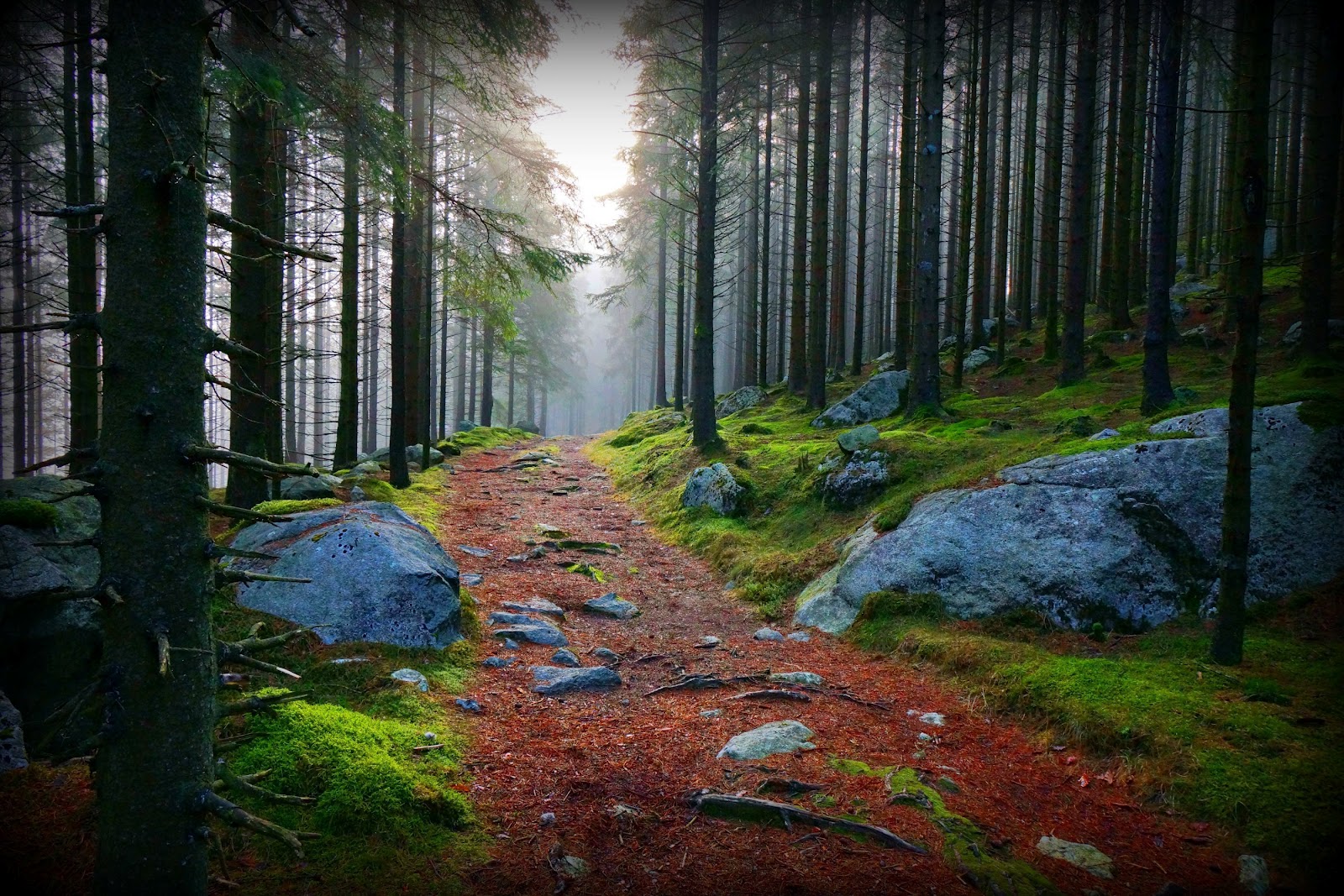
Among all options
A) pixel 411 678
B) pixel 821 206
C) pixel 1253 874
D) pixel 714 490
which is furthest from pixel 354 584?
pixel 821 206

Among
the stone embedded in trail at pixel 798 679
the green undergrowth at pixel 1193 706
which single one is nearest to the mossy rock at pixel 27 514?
the stone embedded in trail at pixel 798 679

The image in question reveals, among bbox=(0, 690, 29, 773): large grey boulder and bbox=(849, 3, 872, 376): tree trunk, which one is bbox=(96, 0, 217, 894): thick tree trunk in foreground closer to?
bbox=(0, 690, 29, 773): large grey boulder

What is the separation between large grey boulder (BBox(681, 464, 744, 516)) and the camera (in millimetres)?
11375

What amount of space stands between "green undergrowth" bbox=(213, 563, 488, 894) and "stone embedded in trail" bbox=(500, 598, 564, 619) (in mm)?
2414

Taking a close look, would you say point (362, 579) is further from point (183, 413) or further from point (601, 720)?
point (183, 413)

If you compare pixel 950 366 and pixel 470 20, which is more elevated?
pixel 470 20

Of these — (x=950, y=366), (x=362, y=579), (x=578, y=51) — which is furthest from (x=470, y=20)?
(x=950, y=366)

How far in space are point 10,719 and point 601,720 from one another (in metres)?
3.56

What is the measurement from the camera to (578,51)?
13.4 m

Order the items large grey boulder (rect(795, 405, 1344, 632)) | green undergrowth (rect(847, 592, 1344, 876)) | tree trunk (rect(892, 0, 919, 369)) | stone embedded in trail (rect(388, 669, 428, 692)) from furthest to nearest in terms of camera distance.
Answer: tree trunk (rect(892, 0, 919, 369))
large grey boulder (rect(795, 405, 1344, 632))
stone embedded in trail (rect(388, 669, 428, 692))
green undergrowth (rect(847, 592, 1344, 876))

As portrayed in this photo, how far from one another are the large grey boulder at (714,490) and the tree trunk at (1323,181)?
30.1 feet

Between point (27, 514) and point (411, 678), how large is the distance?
2976 millimetres

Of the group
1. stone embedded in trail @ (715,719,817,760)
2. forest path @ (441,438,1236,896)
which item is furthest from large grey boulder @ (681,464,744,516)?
stone embedded in trail @ (715,719,817,760)

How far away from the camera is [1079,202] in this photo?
42.7 feet
